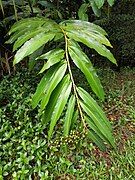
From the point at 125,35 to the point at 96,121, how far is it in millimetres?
1895

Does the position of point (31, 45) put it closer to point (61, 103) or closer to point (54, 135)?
point (61, 103)

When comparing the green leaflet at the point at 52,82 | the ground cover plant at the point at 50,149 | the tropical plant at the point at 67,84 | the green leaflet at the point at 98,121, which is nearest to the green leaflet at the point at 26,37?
the tropical plant at the point at 67,84

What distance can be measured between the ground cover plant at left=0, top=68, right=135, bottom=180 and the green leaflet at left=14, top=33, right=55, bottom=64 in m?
0.43

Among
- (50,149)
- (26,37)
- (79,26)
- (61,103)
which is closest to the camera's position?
(61,103)

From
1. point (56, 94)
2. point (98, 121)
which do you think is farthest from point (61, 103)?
point (98, 121)

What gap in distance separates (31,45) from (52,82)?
0.59ft

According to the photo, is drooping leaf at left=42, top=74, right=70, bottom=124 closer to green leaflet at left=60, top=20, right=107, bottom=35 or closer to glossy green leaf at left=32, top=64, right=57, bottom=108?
glossy green leaf at left=32, top=64, right=57, bottom=108

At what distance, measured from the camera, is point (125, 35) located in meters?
2.97

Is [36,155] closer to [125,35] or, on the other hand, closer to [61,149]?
[61,149]

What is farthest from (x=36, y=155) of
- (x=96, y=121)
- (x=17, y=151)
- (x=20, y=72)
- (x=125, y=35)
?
(x=125, y=35)

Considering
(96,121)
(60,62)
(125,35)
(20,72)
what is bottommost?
(125,35)

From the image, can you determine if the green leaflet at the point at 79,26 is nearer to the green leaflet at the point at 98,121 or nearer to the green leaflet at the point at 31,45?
the green leaflet at the point at 31,45

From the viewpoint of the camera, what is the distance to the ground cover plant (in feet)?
5.13

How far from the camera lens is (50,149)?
1680 millimetres
